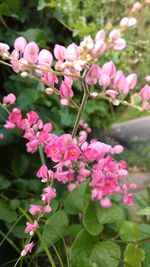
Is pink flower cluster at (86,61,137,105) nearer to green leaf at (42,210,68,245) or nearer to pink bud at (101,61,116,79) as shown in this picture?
pink bud at (101,61,116,79)

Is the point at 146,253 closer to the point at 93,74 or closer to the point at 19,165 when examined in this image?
the point at 93,74

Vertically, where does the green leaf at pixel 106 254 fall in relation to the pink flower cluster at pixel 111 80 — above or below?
below

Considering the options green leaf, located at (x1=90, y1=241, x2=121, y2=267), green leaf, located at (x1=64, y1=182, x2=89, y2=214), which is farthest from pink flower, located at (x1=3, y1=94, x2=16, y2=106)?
green leaf, located at (x1=90, y1=241, x2=121, y2=267)

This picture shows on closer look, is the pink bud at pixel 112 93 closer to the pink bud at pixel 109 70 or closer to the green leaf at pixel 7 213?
the pink bud at pixel 109 70

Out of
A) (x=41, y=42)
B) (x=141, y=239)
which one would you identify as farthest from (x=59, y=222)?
(x=41, y=42)

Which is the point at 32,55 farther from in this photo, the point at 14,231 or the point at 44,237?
the point at 14,231

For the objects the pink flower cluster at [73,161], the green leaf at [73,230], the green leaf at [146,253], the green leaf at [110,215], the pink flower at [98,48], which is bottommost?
the green leaf at [146,253]

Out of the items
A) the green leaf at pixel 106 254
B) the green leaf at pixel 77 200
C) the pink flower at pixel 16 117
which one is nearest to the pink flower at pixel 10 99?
the pink flower at pixel 16 117
